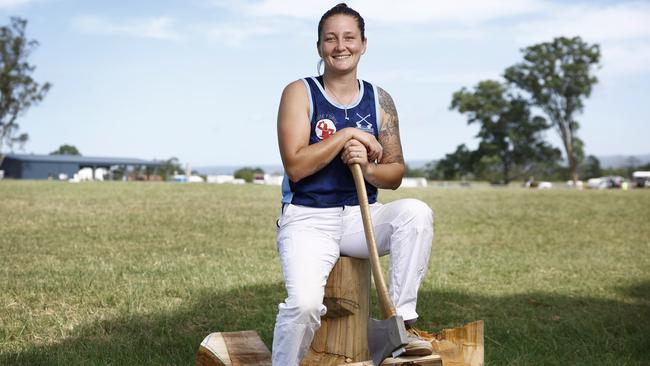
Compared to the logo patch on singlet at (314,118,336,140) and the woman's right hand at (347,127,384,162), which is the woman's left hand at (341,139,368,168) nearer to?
the woman's right hand at (347,127,384,162)

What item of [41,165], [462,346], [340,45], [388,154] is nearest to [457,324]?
[462,346]

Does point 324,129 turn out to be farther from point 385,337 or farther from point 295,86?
point 385,337

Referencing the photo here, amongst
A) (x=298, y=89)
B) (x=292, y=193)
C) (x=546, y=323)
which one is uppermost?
(x=298, y=89)

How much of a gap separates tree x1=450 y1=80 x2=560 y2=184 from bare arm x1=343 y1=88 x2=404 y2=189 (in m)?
64.8

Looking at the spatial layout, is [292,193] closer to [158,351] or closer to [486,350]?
[158,351]

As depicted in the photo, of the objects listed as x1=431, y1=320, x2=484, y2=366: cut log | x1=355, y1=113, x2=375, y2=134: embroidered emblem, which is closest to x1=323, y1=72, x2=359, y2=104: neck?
x1=355, y1=113, x2=375, y2=134: embroidered emblem

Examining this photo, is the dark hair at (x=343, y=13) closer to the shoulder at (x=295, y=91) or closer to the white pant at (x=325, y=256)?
the shoulder at (x=295, y=91)

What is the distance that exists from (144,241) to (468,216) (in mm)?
9052

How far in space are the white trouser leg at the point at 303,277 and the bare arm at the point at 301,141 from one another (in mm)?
269

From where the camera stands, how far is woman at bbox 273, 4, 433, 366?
374cm

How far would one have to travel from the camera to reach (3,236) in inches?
469

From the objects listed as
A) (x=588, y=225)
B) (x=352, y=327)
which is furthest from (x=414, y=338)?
(x=588, y=225)

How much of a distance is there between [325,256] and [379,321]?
1.46 feet

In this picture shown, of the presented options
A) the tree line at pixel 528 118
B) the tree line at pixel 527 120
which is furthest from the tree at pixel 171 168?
the tree line at pixel 528 118
